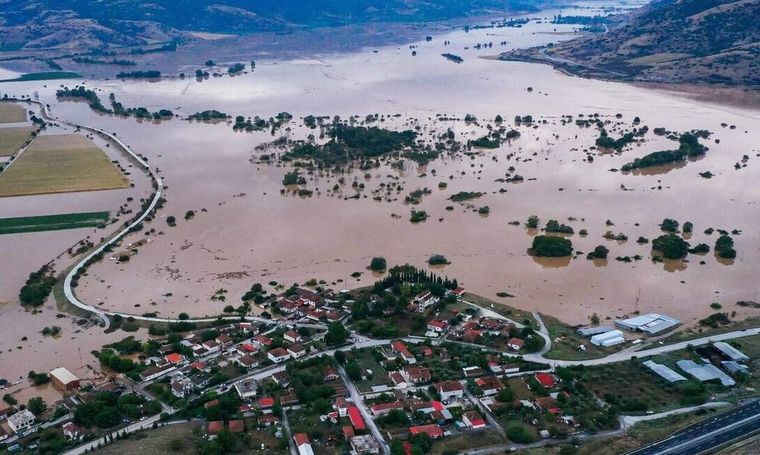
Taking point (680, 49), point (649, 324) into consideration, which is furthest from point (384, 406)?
point (680, 49)

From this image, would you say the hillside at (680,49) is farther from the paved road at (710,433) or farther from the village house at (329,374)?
the village house at (329,374)

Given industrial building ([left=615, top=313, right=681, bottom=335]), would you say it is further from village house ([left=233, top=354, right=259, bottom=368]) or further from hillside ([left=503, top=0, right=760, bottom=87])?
hillside ([left=503, top=0, right=760, bottom=87])

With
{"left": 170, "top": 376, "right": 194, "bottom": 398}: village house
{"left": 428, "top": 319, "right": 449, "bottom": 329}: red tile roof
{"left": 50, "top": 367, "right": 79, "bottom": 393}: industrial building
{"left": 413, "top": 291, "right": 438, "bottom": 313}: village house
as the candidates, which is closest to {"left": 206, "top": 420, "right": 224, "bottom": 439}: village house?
{"left": 170, "top": 376, "right": 194, "bottom": 398}: village house

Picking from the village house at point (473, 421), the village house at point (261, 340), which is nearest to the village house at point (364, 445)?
the village house at point (473, 421)

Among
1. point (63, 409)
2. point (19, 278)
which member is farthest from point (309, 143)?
point (63, 409)

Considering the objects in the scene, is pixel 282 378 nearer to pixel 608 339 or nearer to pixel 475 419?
pixel 475 419

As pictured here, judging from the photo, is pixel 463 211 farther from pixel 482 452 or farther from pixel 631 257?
pixel 482 452
